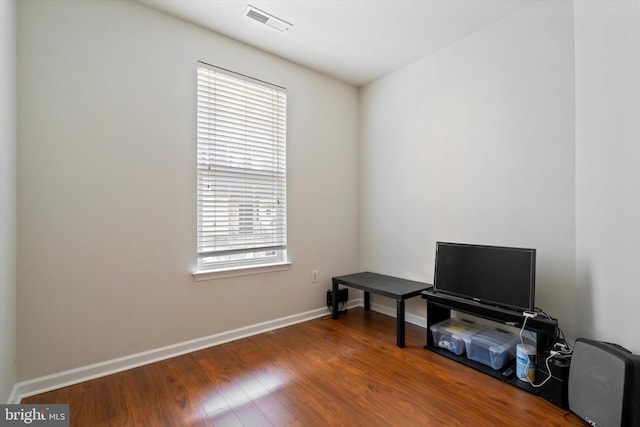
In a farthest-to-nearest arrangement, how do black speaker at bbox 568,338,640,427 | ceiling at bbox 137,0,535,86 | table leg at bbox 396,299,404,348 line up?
1. table leg at bbox 396,299,404,348
2. ceiling at bbox 137,0,535,86
3. black speaker at bbox 568,338,640,427

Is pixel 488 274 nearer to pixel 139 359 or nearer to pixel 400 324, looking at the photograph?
pixel 400 324

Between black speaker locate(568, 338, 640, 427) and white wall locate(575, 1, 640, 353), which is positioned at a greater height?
white wall locate(575, 1, 640, 353)

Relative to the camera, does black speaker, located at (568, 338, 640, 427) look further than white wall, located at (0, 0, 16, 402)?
No

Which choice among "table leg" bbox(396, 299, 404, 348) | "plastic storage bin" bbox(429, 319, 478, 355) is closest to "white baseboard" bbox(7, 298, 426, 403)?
"plastic storage bin" bbox(429, 319, 478, 355)

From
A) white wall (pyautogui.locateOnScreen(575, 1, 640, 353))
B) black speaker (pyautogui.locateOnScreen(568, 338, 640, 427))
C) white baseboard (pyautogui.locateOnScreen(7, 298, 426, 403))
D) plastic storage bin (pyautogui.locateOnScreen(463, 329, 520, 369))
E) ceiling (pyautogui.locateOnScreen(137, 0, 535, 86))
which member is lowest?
white baseboard (pyautogui.locateOnScreen(7, 298, 426, 403))

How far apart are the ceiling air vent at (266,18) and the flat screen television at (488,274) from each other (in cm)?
225

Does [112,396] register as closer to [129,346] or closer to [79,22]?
[129,346]

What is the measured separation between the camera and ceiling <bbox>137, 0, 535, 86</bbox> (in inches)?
86.5

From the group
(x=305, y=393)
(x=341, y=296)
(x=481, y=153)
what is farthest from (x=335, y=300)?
(x=481, y=153)

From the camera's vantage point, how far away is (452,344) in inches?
91.3

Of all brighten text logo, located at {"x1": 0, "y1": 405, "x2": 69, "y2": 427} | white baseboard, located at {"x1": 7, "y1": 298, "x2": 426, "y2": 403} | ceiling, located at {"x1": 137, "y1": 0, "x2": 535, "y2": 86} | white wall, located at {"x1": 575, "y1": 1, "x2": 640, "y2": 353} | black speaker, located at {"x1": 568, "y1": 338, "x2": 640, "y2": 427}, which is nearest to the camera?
black speaker, located at {"x1": 568, "y1": 338, "x2": 640, "y2": 427}

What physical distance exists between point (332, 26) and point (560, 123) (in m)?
1.88

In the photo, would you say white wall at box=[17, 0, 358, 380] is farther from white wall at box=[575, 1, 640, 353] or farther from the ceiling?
white wall at box=[575, 1, 640, 353]

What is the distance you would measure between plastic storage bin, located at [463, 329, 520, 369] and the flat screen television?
294 millimetres
